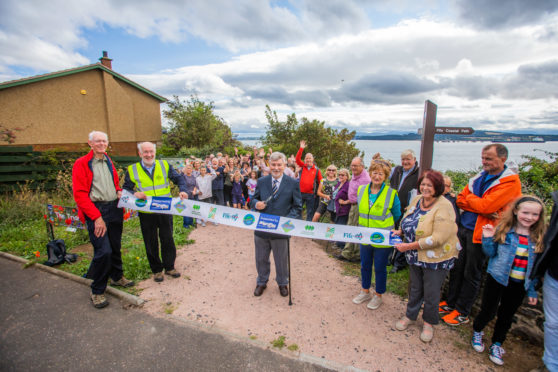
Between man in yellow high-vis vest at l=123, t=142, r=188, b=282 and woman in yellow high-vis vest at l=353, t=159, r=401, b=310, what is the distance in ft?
9.65

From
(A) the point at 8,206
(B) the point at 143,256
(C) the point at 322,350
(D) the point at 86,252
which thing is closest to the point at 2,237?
(A) the point at 8,206

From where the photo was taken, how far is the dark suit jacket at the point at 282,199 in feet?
12.7

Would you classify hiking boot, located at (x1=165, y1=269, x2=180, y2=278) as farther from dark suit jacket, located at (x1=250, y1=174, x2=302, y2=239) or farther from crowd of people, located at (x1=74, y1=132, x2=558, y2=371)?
dark suit jacket, located at (x1=250, y1=174, x2=302, y2=239)

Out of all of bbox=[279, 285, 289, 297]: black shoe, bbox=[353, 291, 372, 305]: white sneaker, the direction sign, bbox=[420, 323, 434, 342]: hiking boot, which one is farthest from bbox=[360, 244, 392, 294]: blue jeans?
the direction sign

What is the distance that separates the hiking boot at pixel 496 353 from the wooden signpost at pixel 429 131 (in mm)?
2267

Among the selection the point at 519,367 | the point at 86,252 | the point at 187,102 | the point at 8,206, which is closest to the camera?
the point at 519,367

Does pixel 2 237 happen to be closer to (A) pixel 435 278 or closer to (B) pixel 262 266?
(B) pixel 262 266

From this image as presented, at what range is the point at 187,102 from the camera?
78.2 feet

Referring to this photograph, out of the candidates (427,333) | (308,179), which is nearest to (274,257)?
(427,333)

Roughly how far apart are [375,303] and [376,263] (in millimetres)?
666

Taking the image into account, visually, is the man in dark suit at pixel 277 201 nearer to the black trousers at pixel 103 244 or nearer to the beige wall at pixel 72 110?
the black trousers at pixel 103 244

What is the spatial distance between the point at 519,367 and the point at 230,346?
3.20 metres

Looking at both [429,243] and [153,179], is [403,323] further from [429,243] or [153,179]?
[153,179]

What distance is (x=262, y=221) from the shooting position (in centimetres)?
387
